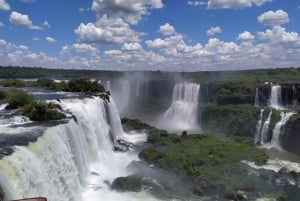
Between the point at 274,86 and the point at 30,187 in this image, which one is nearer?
the point at 30,187

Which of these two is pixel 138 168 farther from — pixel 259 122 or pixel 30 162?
pixel 259 122

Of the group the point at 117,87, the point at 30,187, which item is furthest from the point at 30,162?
the point at 117,87

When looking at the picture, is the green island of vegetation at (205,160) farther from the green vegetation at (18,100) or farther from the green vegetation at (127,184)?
the green vegetation at (18,100)

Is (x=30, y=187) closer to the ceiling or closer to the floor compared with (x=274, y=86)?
closer to the floor

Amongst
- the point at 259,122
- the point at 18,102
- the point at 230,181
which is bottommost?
the point at 230,181

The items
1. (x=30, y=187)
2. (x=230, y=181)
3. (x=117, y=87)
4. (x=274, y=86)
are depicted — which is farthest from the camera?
(x=117, y=87)

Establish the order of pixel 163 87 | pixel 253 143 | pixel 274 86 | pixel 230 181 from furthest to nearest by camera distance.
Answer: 1. pixel 163 87
2. pixel 274 86
3. pixel 253 143
4. pixel 230 181

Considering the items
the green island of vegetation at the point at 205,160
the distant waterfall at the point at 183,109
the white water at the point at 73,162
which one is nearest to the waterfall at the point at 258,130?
the green island of vegetation at the point at 205,160

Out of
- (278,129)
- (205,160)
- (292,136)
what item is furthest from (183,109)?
(205,160)
